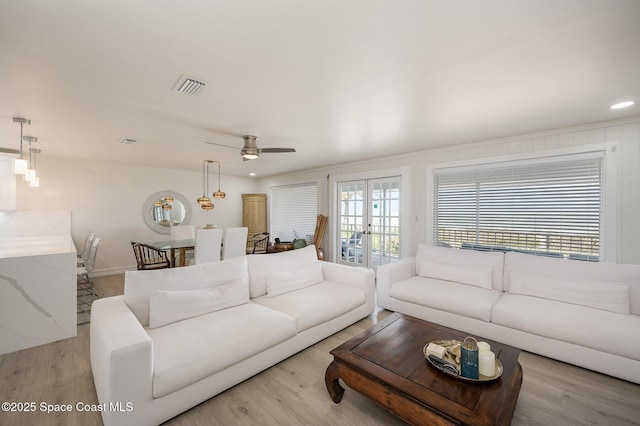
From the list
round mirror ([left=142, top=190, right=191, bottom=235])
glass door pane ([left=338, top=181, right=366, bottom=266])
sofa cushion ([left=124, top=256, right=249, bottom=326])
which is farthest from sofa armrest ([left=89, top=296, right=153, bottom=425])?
round mirror ([left=142, top=190, right=191, bottom=235])

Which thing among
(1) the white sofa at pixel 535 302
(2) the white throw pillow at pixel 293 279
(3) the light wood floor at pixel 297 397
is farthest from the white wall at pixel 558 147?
(2) the white throw pillow at pixel 293 279

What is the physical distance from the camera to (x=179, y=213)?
266 inches

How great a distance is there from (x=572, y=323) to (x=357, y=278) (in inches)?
80.3

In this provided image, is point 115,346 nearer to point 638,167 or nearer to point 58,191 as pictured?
point 638,167

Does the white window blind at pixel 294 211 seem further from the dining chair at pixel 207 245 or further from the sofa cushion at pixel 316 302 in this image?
the sofa cushion at pixel 316 302

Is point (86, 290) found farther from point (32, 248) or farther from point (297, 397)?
point (297, 397)

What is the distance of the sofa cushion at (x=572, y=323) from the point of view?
2.14 metres

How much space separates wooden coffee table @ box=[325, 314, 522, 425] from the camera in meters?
1.39

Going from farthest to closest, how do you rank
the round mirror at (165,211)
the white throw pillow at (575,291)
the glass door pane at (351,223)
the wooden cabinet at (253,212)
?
the wooden cabinet at (253,212) → the round mirror at (165,211) → the glass door pane at (351,223) → the white throw pillow at (575,291)

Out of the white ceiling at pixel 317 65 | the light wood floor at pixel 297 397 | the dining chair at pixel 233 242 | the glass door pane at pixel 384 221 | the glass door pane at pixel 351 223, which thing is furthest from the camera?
the glass door pane at pixel 351 223

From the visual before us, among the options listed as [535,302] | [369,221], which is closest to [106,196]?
[369,221]

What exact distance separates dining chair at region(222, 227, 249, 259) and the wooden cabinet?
3.07m

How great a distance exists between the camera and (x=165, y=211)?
6535mm

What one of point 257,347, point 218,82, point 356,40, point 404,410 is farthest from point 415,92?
point 257,347
